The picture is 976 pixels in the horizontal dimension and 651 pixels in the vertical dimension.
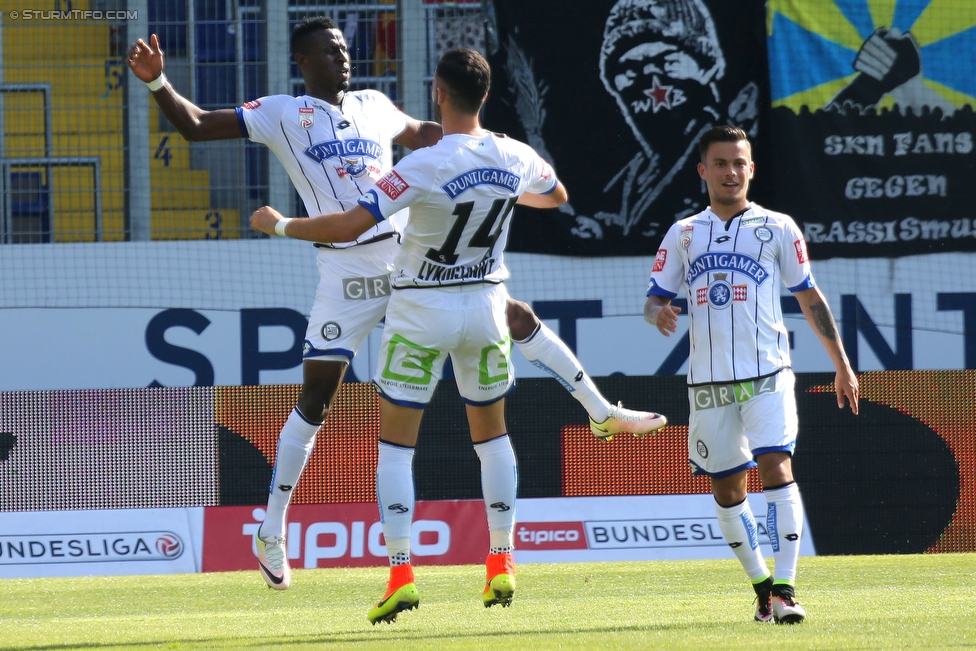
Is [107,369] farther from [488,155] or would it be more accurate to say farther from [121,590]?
[488,155]

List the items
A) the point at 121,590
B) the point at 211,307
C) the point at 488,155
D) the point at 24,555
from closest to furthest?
the point at 488,155 → the point at 121,590 → the point at 24,555 → the point at 211,307

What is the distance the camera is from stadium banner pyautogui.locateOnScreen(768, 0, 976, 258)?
10.5 metres

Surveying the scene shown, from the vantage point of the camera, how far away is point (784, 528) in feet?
15.4

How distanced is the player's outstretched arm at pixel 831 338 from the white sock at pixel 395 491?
1.55 m

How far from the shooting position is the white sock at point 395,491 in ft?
15.4

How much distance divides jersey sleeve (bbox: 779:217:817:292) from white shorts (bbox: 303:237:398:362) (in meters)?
1.51

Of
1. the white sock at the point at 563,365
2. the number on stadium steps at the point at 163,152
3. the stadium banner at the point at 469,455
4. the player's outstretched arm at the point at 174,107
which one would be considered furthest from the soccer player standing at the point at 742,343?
the number on stadium steps at the point at 163,152

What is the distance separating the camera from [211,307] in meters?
10.0

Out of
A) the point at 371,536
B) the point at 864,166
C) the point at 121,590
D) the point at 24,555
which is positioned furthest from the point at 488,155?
the point at 864,166

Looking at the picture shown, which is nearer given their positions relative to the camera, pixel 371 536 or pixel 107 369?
pixel 371 536

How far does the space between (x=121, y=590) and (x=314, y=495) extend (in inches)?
72.5

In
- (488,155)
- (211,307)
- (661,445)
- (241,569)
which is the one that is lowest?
(241,569)

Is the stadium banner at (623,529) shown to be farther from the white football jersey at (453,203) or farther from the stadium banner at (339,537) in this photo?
the white football jersey at (453,203)

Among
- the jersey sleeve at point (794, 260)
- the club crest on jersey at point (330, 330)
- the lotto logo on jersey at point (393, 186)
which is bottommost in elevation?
the club crest on jersey at point (330, 330)
